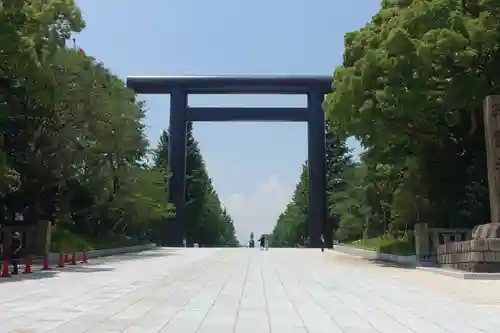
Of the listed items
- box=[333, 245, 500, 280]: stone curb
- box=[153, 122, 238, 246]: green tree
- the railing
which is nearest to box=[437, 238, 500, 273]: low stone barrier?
box=[333, 245, 500, 280]: stone curb

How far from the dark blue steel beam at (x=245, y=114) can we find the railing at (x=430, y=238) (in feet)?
85.3

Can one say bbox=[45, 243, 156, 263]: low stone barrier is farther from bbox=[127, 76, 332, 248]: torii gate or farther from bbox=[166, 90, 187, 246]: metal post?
bbox=[127, 76, 332, 248]: torii gate

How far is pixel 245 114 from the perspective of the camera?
4672 centimetres

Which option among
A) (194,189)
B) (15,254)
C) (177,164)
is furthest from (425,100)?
(194,189)

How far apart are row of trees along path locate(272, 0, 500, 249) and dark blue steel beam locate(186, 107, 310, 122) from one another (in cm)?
1857

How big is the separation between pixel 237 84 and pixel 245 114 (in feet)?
7.40

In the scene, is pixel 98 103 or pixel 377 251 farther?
pixel 377 251

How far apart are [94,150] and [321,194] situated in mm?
23863

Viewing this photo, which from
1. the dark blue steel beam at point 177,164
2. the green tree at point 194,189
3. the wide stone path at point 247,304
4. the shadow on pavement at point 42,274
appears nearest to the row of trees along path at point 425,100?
the wide stone path at point 247,304

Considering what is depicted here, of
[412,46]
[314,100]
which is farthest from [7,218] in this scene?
[314,100]

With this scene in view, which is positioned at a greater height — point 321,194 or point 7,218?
point 321,194

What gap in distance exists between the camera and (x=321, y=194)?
48.5 m

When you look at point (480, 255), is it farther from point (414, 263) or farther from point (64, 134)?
point (64, 134)

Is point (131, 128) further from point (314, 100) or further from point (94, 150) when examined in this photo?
point (314, 100)
